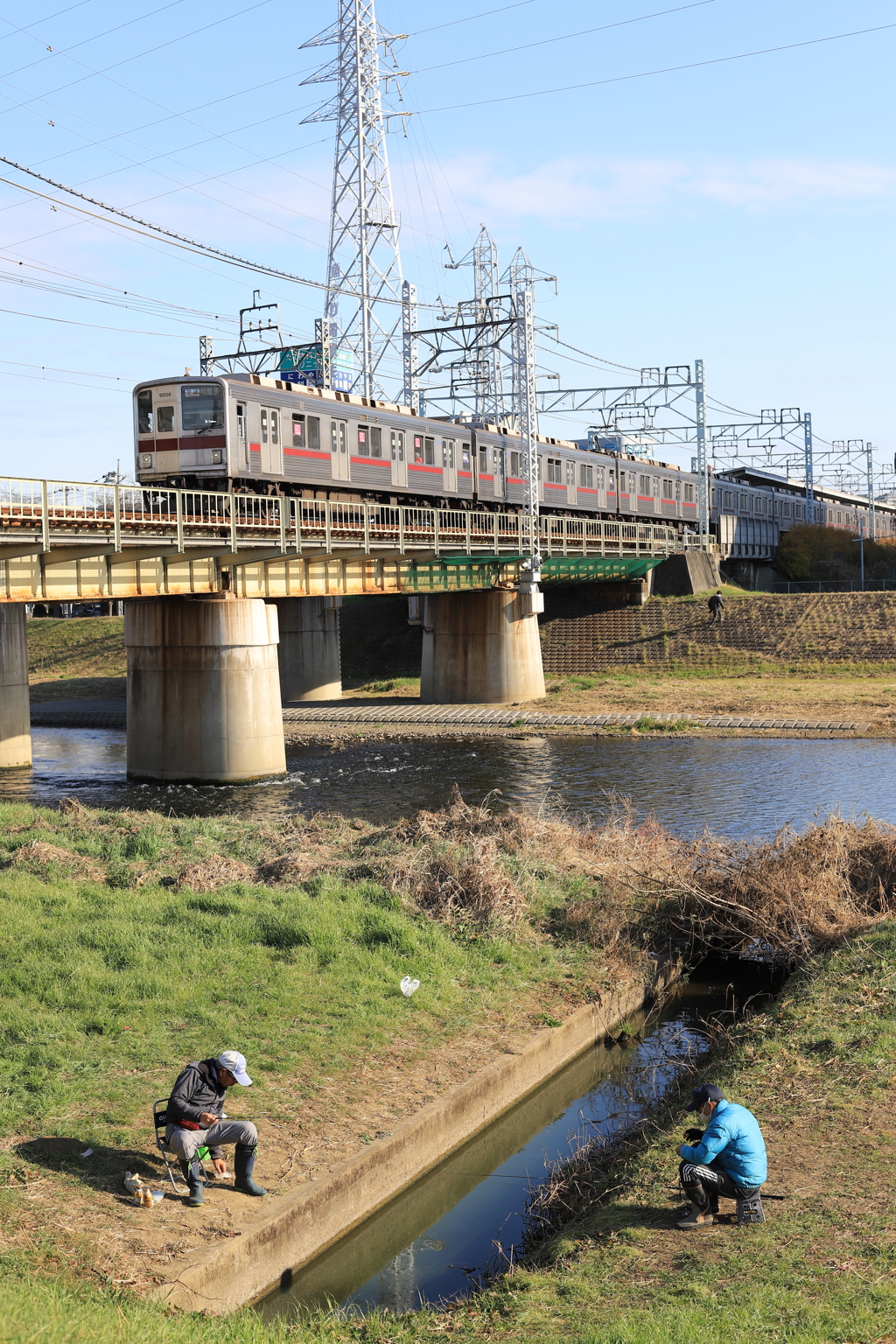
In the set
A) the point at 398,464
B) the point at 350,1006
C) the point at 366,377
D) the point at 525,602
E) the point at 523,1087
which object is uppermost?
the point at 366,377

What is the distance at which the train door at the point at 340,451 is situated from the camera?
35.1 meters

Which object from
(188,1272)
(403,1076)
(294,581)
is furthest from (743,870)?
(294,581)

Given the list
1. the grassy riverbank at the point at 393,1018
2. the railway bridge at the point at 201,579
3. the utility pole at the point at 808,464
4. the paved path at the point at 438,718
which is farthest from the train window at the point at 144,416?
the utility pole at the point at 808,464

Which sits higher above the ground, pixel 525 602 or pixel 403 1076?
pixel 525 602

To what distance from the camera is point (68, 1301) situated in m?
6.61

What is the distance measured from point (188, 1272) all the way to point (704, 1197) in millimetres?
3466

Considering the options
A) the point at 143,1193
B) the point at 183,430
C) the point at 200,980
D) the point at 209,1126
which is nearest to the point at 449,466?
the point at 183,430

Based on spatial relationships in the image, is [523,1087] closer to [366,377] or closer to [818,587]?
[366,377]

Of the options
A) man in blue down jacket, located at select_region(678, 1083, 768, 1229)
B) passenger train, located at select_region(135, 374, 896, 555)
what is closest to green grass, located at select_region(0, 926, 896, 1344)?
man in blue down jacket, located at select_region(678, 1083, 768, 1229)

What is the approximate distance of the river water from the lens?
25.8 m

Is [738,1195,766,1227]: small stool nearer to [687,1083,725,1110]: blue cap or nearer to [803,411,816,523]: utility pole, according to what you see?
[687,1083,725,1110]: blue cap

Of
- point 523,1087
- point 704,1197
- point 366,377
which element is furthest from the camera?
point 366,377

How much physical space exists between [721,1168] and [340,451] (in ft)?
97.8

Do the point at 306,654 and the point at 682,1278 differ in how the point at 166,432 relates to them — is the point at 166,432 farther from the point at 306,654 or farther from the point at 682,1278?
the point at 682,1278
